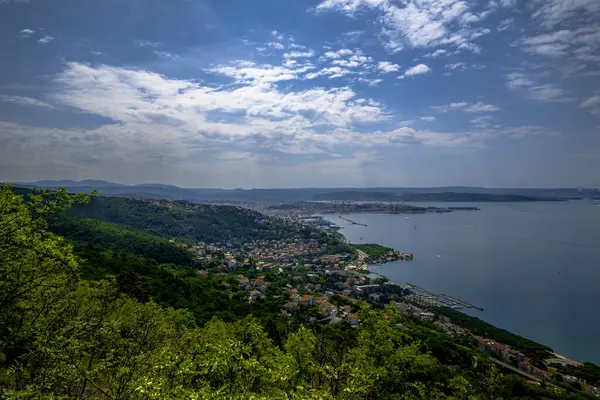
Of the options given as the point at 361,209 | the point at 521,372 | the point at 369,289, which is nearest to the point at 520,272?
the point at 369,289

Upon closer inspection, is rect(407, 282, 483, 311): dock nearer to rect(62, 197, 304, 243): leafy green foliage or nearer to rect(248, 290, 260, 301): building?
rect(248, 290, 260, 301): building

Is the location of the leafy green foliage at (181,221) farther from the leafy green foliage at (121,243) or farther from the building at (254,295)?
the building at (254,295)

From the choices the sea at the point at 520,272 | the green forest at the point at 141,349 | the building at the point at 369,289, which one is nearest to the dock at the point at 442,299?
the sea at the point at 520,272

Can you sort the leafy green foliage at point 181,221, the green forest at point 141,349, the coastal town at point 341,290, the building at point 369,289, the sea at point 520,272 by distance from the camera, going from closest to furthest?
the green forest at point 141,349
the coastal town at point 341,290
the sea at point 520,272
the building at point 369,289
the leafy green foliage at point 181,221

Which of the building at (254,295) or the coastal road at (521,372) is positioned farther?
the building at (254,295)

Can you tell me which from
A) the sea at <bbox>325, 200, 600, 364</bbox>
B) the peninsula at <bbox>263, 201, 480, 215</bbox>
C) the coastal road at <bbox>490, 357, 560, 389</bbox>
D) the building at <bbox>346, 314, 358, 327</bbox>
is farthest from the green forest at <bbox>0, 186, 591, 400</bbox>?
the peninsula at <bbox>263, 201, 480, 215</bbox>

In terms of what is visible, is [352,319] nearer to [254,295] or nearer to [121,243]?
[254,295]

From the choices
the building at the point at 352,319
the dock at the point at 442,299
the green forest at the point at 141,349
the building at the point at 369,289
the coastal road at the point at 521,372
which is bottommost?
the dock at the point at 442,299

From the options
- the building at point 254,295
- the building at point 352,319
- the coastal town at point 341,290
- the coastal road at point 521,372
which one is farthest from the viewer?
the building at point 254,295

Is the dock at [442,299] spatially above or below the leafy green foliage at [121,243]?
below
